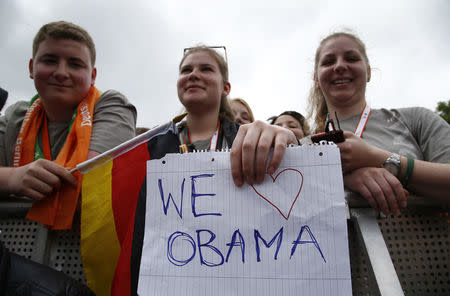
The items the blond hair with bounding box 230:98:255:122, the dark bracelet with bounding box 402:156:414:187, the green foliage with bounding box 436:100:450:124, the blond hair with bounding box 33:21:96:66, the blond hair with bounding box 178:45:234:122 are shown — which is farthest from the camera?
the green foliage with bounding box 436:100:450:124

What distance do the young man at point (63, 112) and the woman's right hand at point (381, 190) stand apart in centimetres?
121

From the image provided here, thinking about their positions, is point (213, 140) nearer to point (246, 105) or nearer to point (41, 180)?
point (41, 180)

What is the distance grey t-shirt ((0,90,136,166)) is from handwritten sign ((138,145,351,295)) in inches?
33.3

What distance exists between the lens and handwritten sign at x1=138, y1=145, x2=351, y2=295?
0.74 meters

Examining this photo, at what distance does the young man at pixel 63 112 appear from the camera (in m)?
1.54

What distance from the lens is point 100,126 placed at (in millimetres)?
1617

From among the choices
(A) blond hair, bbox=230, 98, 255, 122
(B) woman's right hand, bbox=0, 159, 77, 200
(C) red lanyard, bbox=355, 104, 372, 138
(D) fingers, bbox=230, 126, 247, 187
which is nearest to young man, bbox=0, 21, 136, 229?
(B) woman's right hand, bbox=0, 159, 77, 200

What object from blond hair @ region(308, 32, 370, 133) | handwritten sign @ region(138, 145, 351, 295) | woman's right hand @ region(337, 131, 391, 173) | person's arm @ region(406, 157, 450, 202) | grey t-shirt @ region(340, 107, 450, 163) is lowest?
handwritten sign @ region(138, 145, 351, 295)

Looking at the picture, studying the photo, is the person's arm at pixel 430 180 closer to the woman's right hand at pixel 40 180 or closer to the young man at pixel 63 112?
the woman's right hand at pixel 40 180

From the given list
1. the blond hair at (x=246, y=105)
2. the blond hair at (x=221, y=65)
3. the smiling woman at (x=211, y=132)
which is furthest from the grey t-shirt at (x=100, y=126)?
the blond hair at (x=246, y=105)

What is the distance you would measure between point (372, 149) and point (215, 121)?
129 cm

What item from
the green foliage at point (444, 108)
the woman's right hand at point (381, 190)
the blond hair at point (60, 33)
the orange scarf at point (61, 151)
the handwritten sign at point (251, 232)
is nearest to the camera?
the handwritten sign at point (251, 232)

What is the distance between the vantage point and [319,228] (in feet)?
2.46

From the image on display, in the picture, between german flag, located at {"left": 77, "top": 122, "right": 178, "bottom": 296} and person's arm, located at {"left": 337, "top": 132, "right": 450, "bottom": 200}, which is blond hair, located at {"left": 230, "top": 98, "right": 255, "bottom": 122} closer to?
german flag, located at {"left": 77, "top": 122, "right": 178, "bottom": 296}
